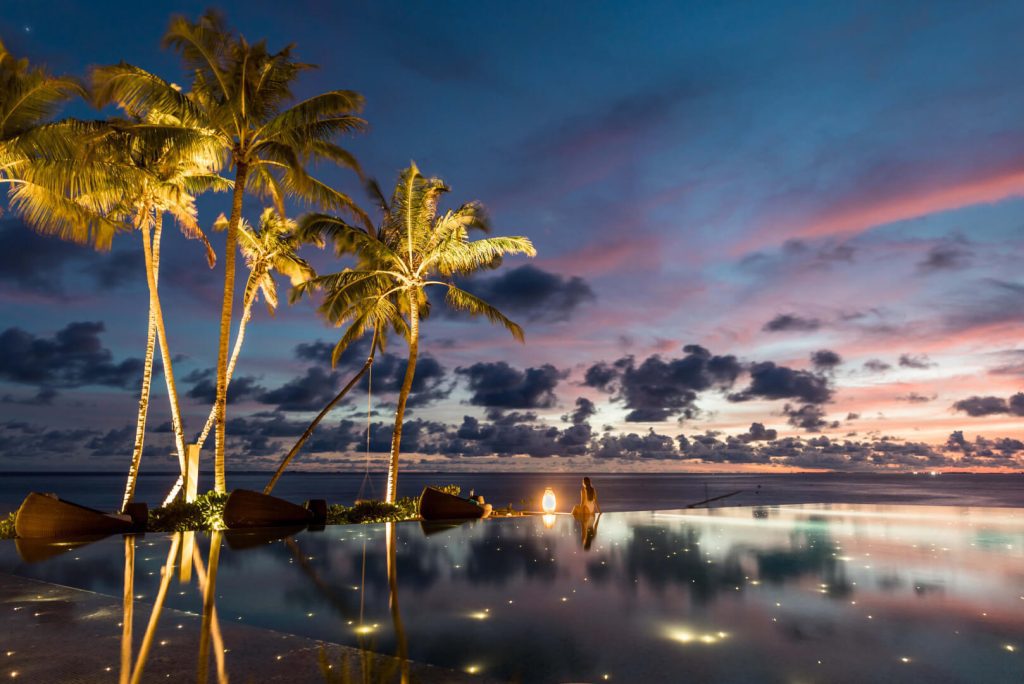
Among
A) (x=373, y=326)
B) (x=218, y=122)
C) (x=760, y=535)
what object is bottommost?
(x=760, y=535)

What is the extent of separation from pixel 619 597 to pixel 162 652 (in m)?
3.98

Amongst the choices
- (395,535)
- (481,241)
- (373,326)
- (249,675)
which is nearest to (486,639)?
(249,675)

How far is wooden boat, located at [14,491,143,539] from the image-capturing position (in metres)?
10.2

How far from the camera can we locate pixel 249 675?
148 inches

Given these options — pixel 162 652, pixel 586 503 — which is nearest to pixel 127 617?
pixel 162 652

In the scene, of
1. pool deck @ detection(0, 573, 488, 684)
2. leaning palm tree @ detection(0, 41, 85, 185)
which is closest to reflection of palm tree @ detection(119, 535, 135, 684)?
pool deck @ detection(0, 573, 488, 684)

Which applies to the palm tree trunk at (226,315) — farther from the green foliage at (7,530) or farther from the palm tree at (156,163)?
the green foliage at (7,530)

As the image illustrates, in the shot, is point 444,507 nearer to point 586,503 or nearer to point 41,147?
point 586,503

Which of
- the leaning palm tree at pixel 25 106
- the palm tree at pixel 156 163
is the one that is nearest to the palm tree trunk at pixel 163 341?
the palm tree at pixel 156 163

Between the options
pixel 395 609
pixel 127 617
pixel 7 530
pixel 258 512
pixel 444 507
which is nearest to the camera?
pixel 127 617

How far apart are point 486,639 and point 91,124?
40.9ft

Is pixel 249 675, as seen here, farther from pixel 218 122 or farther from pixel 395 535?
pixel 218 122

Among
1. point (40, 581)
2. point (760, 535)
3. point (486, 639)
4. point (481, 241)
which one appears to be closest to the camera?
point (486, 639)

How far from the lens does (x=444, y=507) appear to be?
1486 centimetres
